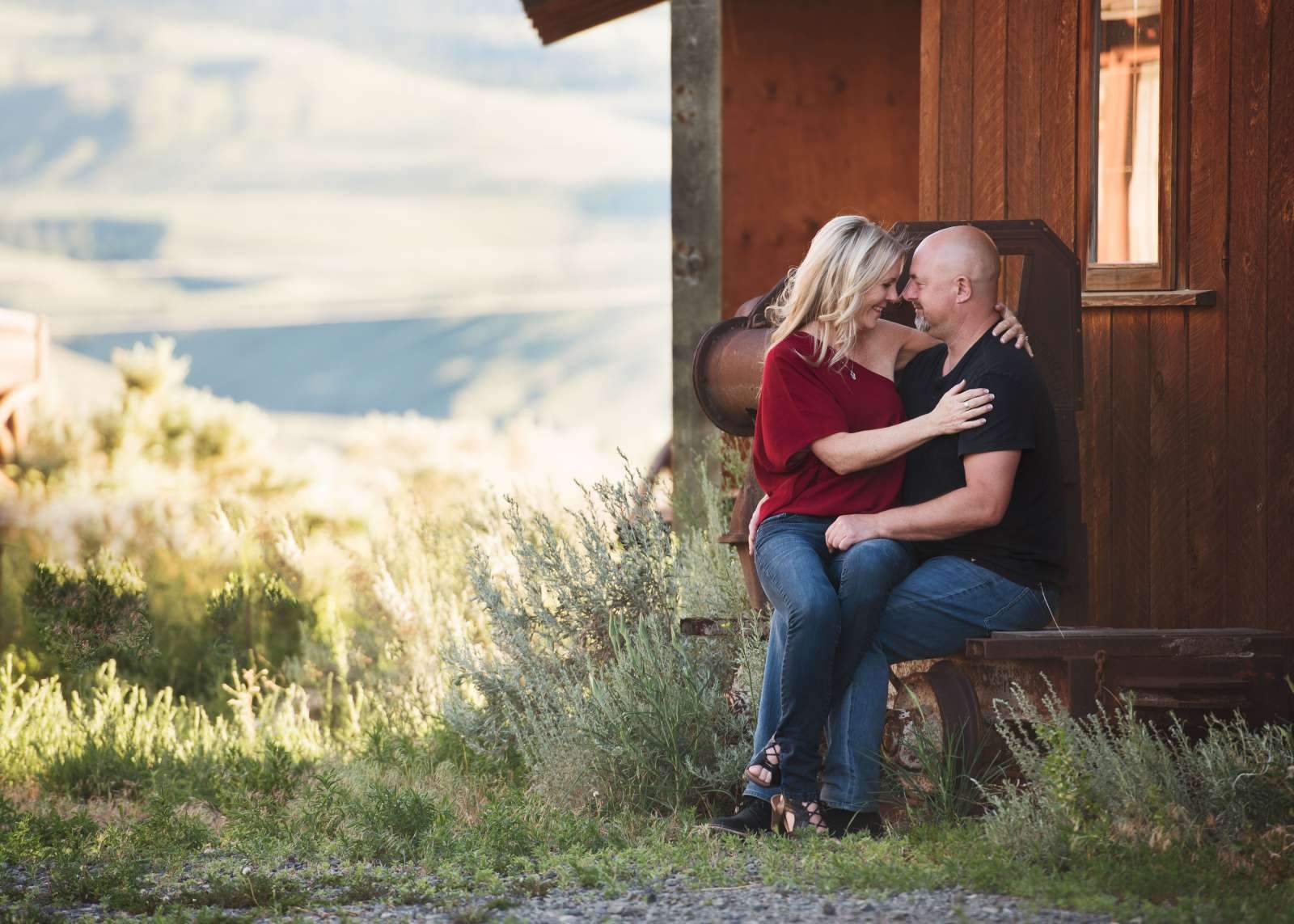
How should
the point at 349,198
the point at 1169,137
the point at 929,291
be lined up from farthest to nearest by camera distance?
the point at 349,198
the point at 1169,137
the point at 929,291

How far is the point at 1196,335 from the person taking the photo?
19.5ft

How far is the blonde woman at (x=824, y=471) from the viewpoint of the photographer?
420 cm

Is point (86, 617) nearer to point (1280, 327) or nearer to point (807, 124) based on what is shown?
point (807, 124)

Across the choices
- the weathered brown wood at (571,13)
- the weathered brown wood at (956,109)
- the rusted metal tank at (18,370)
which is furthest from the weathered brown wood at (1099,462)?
the rusted metal tank at (18,370)

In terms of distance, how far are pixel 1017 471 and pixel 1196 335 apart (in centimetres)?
196

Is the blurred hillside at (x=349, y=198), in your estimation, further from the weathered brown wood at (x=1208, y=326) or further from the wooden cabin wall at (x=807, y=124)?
the weathered brown wood at (x=1208, y=326)

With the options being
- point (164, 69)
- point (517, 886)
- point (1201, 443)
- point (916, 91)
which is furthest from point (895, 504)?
point (164, 69)

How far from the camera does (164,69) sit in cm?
8106

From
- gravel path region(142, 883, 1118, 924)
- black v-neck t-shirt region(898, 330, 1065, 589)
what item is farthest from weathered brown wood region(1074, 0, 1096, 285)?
gravel path region(142, 883, 1118, 924)

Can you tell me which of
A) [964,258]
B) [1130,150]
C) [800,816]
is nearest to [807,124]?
[1130,150]

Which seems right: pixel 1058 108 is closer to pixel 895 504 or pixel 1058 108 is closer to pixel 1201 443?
pixel 1201 443

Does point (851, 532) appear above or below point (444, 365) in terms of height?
below

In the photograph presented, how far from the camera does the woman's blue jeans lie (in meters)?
4.17

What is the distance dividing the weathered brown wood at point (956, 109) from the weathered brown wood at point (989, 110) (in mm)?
26
